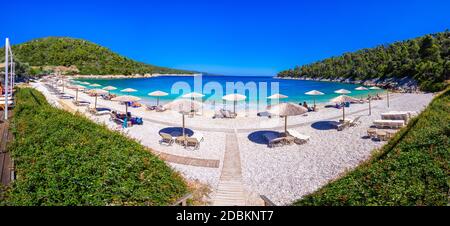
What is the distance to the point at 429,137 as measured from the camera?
7777 millimetres

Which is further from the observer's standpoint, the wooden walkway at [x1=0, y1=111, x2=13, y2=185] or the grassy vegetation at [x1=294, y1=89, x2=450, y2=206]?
the wooden walkway at [x1=0, y1=111, x2=13, y2=185]

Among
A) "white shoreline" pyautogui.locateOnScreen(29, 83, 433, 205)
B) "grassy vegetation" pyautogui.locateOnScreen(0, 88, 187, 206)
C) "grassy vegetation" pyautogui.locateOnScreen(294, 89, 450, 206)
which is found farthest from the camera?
"white shoreline" pyautogui.locateOnScreen(29, 83, 433, 205)

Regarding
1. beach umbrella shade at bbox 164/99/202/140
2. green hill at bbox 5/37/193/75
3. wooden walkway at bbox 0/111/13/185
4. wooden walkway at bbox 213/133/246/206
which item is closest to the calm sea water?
beach umbrella shade at bbox 164/99/202/140

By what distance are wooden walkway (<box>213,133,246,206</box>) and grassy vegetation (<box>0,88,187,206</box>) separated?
1465mm

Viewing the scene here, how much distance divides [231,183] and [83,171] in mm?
4599

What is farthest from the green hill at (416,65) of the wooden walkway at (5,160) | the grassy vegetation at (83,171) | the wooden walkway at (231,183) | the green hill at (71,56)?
the green hill at (71,56)

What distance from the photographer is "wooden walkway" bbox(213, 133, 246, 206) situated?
22.5 feet

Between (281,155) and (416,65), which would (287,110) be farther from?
(416,65)

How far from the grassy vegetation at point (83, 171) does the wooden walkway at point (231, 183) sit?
1465 mm

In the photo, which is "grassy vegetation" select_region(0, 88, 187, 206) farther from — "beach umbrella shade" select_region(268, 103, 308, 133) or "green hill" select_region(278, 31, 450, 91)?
"green hill" select_region(278, 31, 450, 91)

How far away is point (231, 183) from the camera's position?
8.02m

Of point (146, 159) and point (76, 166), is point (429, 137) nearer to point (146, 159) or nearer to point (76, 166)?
point (146, 159)

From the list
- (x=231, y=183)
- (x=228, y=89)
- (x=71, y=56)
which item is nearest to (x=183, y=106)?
(x=231, y=183)
